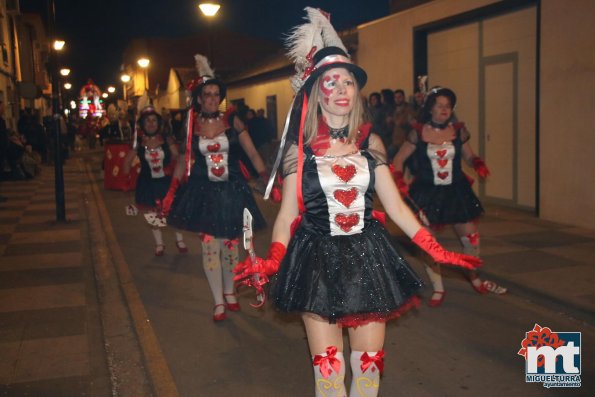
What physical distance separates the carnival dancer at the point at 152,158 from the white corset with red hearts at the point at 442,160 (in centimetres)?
389

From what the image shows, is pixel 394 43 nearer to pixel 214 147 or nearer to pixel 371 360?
pixel 214 147

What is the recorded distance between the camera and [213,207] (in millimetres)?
6199

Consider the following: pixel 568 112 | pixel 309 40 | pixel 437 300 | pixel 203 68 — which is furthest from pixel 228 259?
pixel 568 112

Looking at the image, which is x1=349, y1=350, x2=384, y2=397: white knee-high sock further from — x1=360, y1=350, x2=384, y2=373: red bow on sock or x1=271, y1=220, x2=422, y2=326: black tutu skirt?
x1=271, y1=220, x2=422, y2=326: black tutu skirt

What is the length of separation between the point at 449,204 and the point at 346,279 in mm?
3177

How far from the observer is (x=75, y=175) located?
2322cm

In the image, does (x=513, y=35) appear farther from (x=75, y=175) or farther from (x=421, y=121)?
(x=75, y=175)

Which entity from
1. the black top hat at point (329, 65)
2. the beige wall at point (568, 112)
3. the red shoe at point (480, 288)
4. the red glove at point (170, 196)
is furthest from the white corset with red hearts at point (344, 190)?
the beige wall at point (568, 112)

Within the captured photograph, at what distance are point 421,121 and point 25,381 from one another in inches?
161

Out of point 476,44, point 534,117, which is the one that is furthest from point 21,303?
point 476,44

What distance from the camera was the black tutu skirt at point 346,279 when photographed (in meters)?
3.44

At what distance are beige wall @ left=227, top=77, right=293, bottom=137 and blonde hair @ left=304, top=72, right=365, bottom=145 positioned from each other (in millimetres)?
18034

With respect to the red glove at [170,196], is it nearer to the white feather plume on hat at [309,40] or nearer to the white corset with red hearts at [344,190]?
the white feather plume on hat at [309,40]

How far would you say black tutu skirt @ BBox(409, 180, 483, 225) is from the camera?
6383 millimetres
